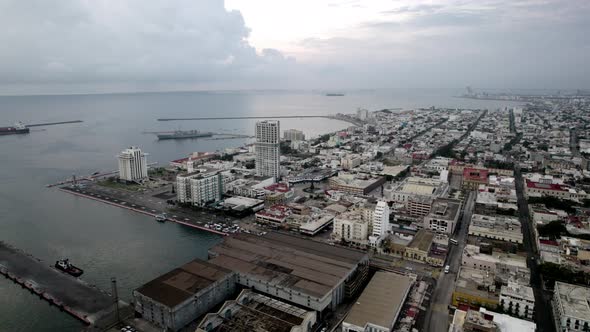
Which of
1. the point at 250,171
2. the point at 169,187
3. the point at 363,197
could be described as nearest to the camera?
the point at 363,197

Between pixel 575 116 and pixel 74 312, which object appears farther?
pixel 575 116

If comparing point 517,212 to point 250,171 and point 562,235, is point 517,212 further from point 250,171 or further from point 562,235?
point 250,171

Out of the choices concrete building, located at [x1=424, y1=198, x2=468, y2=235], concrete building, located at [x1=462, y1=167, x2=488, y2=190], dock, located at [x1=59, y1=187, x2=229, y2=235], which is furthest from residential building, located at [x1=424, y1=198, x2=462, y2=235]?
dock, located at [x1=59, y1=187, x2=229, y2=235]

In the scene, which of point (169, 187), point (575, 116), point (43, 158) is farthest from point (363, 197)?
point (575, 116)

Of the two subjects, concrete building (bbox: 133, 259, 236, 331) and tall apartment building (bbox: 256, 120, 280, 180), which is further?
tall apartment building (bbox: 256, 120, 280, 180)

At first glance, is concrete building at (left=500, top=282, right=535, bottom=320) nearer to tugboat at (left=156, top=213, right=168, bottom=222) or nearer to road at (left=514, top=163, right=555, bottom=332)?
road at (left=514, top=163, right=555, bottom=332)

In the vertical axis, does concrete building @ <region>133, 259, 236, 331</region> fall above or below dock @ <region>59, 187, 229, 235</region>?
above

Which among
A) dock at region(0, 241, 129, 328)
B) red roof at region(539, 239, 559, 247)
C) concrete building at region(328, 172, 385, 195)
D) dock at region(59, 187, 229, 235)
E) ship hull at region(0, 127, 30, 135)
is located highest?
ship hull at region(0, 127, 30, 135)
